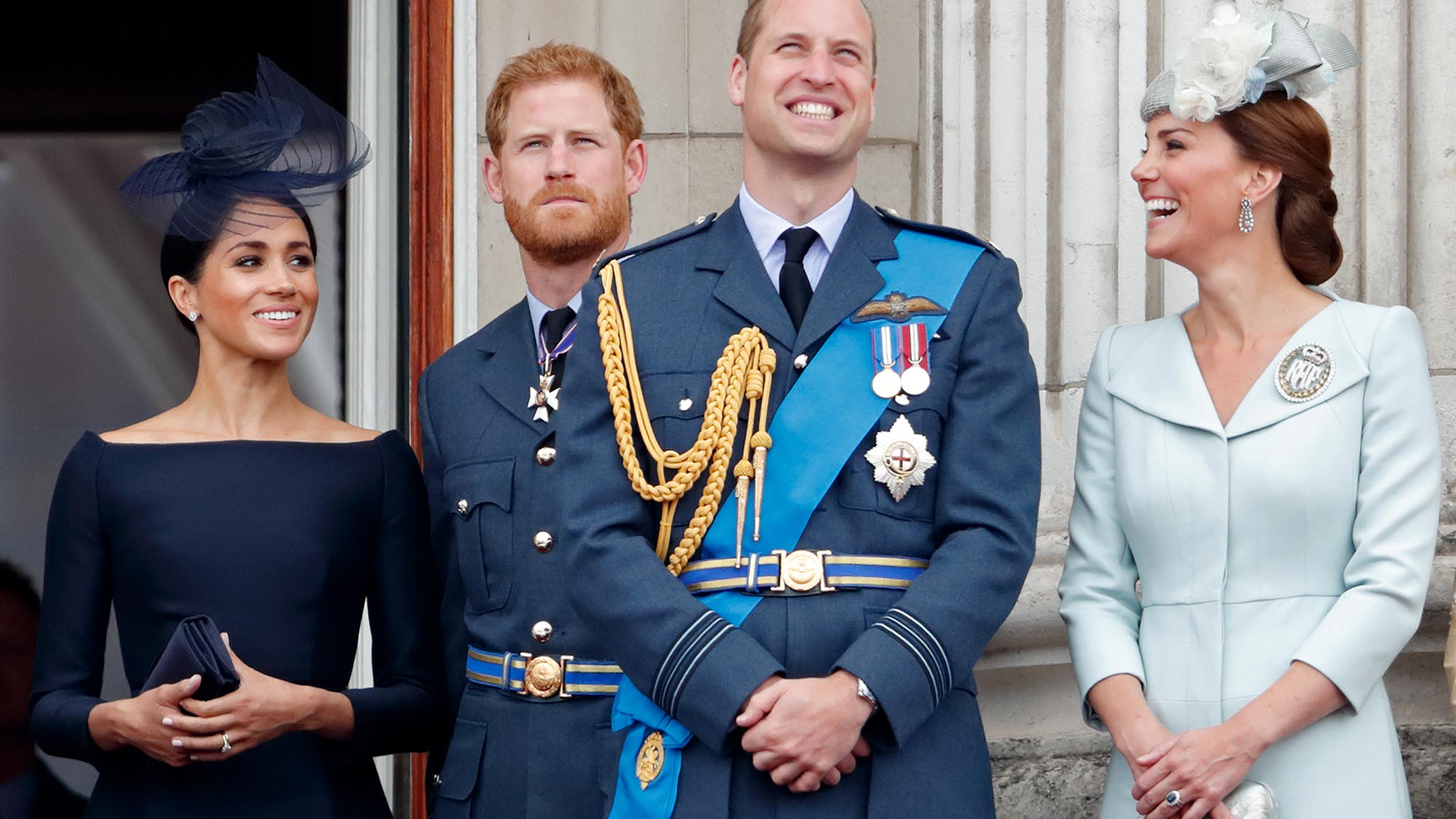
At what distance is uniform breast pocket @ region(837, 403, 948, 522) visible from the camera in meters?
2.50

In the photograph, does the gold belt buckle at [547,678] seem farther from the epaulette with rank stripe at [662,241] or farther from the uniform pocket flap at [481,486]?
the epaulette with rank stripe at [662,241]

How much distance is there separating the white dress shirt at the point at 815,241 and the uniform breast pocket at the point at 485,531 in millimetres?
660

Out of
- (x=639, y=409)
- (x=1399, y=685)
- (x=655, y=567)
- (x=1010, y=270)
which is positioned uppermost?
(x=1010, y=270)

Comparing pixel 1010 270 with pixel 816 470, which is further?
pixel 1010 270

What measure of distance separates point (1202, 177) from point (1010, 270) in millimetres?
367

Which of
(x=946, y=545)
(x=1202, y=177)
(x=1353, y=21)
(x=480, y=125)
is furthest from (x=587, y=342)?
(x=1353, y=21)

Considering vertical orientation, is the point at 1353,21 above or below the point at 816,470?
above

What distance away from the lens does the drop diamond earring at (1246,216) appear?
276cm

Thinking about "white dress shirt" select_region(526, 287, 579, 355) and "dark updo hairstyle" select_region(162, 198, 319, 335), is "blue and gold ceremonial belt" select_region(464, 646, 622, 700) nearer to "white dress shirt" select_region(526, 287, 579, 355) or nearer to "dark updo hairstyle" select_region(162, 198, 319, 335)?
"white dress shirt" select_region(526, 287, 579, 355)

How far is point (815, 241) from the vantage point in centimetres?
269

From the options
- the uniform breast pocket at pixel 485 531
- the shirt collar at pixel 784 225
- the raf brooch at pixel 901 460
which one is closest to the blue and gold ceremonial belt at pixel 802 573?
the raf brooch at pixel 901 460

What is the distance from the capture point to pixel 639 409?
257cm

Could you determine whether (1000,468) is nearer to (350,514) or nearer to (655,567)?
(655,567)

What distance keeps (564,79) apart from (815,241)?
947mm
